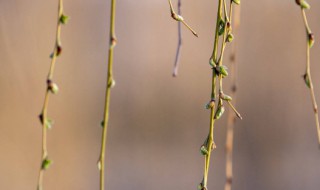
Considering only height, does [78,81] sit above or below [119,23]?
below

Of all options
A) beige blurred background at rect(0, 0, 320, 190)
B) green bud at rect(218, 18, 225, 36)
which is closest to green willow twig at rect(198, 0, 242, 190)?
green bud at rect(218, 18, 225, 36)

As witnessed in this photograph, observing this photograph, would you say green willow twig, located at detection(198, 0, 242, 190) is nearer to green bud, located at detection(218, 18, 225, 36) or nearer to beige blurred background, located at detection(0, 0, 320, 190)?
green bud, located at detection(218, 18, 225, 36)

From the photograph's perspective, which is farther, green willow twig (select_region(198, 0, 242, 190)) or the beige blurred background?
the beige blurred background

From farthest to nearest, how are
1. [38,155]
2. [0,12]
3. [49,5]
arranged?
[49,5]
[38,155]
[0,12]

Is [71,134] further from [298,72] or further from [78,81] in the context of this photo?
[298,72]

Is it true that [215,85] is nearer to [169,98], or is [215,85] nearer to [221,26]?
[221,26]

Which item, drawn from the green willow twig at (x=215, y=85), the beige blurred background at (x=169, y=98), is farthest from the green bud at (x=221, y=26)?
the beige blurred background at (x=169, y=98)

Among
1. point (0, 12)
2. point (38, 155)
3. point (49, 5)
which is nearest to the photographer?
point (0, 12)

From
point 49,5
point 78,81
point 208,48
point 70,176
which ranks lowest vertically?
point 70,176

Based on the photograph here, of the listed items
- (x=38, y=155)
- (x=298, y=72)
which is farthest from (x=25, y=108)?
(x=298, y=72)
